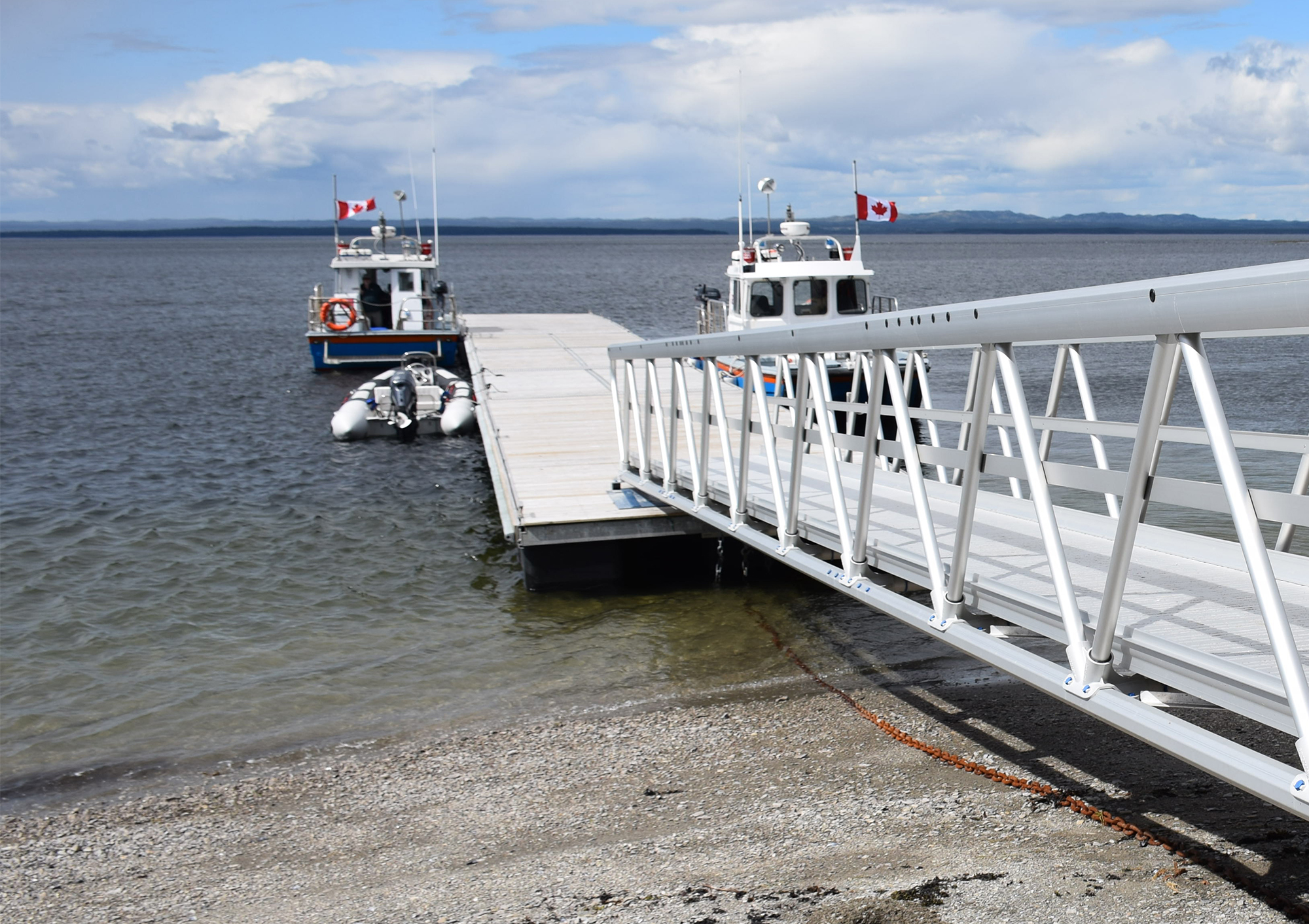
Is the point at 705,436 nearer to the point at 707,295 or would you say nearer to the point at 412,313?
the point at 707,295

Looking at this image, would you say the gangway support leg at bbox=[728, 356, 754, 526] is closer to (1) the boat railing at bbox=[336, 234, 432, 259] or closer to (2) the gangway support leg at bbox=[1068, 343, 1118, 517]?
(2) the gangway support leg at bbox=[1068, 343, 1118, 517]

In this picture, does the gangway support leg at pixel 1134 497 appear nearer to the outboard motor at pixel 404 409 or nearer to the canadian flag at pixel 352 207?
the outboard motor at pixel 404 409

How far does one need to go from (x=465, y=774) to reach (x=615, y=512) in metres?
3.12

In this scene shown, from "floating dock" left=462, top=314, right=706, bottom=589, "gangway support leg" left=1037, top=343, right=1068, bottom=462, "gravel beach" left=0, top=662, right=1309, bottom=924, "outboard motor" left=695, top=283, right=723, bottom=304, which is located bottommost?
"gravel beach" left=0, top=662, right=1309, bottom=924

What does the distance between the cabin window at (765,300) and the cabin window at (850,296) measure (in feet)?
2.91

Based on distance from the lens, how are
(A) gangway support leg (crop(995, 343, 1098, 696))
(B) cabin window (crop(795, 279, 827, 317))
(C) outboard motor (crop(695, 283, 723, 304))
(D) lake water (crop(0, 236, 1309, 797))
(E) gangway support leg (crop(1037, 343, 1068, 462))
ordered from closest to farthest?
1. (A) gangway support leg (crop(995, 343, 1098, 696))
2. (E) gangway support leg (crop(1037, 343, 1068, 462))
3. (D) lake water (crop(0, 236, 1309, 797))
4. (B) cabin window (crop(795, 279, 827, 317))
5. (C) outboard motor (crop(695, 283, 723, 304))

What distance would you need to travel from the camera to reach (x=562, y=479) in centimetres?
991

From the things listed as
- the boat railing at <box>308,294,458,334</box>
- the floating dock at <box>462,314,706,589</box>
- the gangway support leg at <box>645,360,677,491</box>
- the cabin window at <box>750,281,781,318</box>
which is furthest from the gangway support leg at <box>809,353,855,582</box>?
the boat railing at <box>308,294,458,334</box>

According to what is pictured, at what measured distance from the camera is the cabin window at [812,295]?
15.7 m

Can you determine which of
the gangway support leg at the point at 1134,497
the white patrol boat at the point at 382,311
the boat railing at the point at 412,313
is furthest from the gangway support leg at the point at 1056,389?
the boat railing at the point at 412,313

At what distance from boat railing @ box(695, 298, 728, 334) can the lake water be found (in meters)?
4.07

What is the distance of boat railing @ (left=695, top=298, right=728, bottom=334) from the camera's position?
1666cm

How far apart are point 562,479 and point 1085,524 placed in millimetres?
5398

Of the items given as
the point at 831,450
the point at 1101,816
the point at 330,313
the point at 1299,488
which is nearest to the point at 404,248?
the point at 330,313
